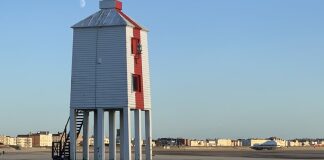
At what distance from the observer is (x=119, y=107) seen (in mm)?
38812

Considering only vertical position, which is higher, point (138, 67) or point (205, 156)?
point (138, 67)

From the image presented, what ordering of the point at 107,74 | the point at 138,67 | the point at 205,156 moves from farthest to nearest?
the point at 205,156, the point at 138,67, the point at 107,74

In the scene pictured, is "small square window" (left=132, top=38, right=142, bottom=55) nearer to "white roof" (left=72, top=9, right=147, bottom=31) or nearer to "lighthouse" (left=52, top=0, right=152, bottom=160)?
"lighthouse" (left=52, top=0, right=152, bottom=160)

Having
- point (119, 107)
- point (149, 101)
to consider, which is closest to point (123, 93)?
point (119, 107)

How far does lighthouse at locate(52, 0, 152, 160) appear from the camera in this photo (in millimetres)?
38812

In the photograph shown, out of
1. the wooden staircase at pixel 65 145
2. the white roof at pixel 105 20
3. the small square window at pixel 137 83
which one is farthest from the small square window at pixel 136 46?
the wooden staircase at pixel 65 145

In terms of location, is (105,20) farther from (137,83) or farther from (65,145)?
(65,145)

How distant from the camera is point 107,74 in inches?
1532

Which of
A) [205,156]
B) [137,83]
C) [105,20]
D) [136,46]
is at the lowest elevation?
[205,156]

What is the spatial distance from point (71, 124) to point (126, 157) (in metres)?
4.33

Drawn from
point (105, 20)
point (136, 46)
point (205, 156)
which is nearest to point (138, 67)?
point (136, 46)

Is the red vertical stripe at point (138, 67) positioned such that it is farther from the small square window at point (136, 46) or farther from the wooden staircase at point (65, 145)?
the wooden staircase at point (65, 145)

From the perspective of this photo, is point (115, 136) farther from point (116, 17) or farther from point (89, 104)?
point (116, 17)

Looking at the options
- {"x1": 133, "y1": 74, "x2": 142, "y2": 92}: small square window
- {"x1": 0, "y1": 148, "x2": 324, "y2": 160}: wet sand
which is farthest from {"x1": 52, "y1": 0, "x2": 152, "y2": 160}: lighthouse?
{"x1": 0, "y1": 148, "x2": 324, "y2": 160}: wet sand
